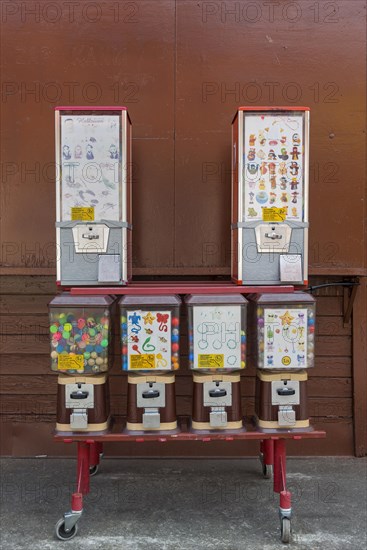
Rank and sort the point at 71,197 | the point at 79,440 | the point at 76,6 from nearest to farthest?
1. the point at 79,440
2. the point at 71,197
3. the point at 76,6

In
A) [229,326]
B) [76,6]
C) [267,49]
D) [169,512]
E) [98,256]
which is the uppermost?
[76,6]

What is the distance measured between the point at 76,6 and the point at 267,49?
1.61 m

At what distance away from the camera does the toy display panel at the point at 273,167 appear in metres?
3.36

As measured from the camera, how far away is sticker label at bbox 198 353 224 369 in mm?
3135

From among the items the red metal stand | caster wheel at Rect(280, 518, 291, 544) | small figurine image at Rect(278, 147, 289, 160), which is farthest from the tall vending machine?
caster wheel at Rect(280, 518, 291, 544)

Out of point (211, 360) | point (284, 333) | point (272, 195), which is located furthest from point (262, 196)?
point (211, 360)

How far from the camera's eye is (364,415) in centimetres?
421

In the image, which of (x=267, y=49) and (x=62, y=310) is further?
(x=267, y=49)

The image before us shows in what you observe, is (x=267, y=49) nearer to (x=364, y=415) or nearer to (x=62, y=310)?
(x=62, y=310)

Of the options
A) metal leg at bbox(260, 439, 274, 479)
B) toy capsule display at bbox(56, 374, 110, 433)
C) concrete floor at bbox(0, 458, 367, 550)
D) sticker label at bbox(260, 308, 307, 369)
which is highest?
sticker label at bbox(260, 308, 307, 369)

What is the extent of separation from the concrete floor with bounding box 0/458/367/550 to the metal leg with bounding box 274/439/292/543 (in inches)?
3.9

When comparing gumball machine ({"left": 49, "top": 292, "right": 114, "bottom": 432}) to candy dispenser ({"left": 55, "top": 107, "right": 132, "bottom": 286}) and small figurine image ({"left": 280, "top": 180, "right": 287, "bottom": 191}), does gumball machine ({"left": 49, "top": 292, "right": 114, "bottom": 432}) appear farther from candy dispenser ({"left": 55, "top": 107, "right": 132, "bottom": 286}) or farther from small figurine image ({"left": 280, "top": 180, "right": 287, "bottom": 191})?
small figurine image ({"left": 280, "top": 180, "right": 287, "bottom": 191})

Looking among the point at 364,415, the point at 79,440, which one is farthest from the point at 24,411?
the point at 364,415

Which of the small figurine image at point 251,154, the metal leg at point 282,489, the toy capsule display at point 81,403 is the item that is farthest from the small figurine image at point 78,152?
the metal leg at point 282,489
